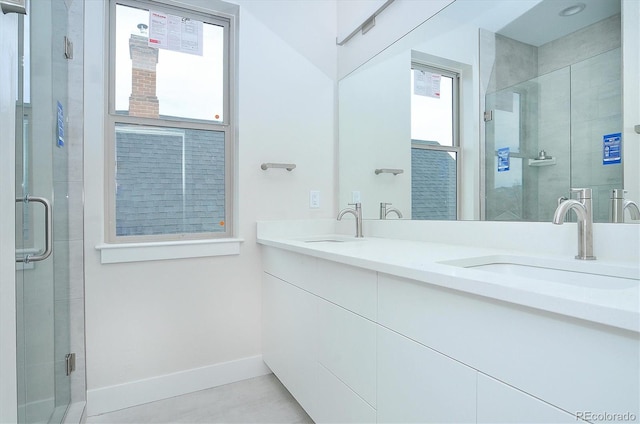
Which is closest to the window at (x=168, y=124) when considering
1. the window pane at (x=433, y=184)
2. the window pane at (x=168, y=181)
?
the window pane at (x=168, y=181)

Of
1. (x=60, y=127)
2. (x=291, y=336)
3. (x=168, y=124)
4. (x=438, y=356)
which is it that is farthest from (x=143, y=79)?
(x=438, y=356)

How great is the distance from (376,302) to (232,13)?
1.92 meters

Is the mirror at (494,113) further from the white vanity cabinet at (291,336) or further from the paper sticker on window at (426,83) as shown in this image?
the white vanity cabinet at (291,336)

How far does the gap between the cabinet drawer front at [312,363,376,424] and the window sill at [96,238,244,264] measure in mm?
881

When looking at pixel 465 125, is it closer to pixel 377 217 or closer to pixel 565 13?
pixel 565 13

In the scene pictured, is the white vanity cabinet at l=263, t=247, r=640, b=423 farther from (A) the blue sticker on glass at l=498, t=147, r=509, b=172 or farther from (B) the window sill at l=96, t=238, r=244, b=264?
(A) the blue sticker on glass at l=498, t=147, r=509, b=172

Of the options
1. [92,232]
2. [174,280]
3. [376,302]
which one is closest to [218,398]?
[174,280]

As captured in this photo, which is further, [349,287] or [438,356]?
[349,287]

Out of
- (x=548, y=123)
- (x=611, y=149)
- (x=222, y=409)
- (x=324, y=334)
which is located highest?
(x=548, y=123)

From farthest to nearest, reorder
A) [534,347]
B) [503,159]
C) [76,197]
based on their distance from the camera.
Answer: [76,197], [503,159], [534,347]

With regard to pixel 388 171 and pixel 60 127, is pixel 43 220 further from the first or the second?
pixel 388 171

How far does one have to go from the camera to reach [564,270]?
105 cm

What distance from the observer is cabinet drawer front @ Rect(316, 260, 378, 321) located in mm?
1155

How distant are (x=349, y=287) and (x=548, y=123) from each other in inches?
36.2
